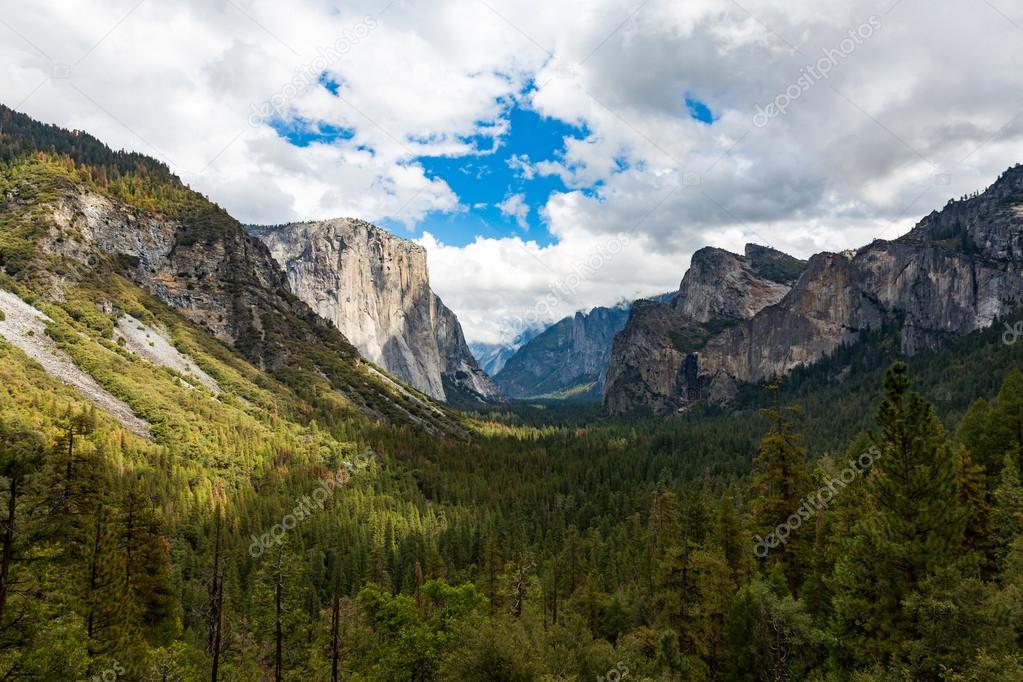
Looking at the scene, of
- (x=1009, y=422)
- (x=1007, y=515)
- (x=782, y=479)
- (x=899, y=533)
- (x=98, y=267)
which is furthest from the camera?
(x=98, y=267)

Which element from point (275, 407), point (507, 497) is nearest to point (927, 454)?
point (507, 497)

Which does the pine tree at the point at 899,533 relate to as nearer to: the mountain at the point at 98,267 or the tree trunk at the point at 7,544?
the tree trunk at the point at 7,544

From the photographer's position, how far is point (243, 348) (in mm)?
189000

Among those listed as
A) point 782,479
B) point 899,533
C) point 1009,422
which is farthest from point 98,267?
point 1009,422

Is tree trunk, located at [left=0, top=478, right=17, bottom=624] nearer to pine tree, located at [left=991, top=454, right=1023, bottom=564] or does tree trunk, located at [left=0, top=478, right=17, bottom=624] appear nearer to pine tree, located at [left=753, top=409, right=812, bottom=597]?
pine tree, located at [left=753, top=409, right=812, bottom=597]

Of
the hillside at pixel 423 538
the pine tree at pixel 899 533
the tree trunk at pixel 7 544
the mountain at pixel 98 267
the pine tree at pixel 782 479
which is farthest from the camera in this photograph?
the mountain at pixel 98 267

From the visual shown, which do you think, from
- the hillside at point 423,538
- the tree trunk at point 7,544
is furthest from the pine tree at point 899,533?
the tree trunk at point 7,544

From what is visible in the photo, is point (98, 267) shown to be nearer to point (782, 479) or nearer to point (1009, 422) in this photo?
point (782, 479)

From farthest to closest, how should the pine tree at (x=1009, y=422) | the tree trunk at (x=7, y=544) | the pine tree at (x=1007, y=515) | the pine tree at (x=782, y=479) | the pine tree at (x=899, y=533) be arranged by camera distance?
the pine tree at (x=1009, y=422) → the pine tree at (x=782, y=479) → the pine tree at (x=1007, y=515) → the pine tree at (x=899, y=533) → the tree trunk at (x=7, y=544)

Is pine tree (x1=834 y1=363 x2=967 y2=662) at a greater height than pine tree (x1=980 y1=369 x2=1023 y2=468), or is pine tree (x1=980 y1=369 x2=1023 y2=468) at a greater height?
pine tree (x1=980 y1=369 x2=1023 y2=468)

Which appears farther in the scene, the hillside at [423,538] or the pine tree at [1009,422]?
the pine tree at [1009,422]

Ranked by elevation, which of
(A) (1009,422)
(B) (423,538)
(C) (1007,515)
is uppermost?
(A) (1009,422)

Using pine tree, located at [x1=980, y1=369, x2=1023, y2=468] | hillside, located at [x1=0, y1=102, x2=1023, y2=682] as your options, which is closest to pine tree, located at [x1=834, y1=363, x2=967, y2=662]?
hillside, located at [x1=0, y1=102, x2=1023, y2=682]

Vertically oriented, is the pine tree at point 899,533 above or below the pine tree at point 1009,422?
below
